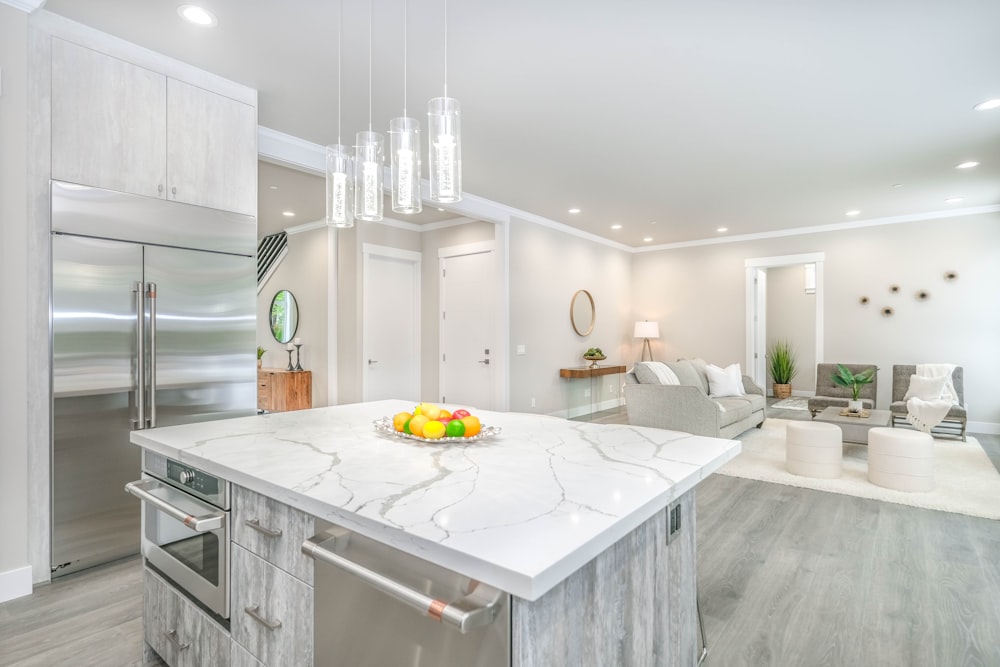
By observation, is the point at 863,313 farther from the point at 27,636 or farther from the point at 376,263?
the point at 27,636

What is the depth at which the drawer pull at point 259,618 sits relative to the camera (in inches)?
51.2

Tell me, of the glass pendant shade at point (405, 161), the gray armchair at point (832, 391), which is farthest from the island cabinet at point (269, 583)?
the gray armchair at point (832, 391)

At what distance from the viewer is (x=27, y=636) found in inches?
80.1

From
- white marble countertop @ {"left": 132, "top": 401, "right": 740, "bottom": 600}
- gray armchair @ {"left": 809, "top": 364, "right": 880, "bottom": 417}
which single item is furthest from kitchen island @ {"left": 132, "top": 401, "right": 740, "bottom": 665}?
gray armchair @ {"left": 809, "top": 364, "right": 880, "bottom": 417}

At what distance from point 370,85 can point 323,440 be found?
2.23 m

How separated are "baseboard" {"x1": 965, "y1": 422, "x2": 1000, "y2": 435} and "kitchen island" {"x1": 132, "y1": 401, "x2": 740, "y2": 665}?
6.55 m

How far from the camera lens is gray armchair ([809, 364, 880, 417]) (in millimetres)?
6070

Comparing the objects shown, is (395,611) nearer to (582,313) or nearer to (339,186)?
(339,186)

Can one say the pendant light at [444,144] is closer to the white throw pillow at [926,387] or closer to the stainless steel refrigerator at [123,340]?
the stainless steel refrigerator at [123,340]

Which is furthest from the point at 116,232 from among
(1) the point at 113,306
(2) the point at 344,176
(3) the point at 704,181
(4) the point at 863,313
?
(4) the point at 863,313

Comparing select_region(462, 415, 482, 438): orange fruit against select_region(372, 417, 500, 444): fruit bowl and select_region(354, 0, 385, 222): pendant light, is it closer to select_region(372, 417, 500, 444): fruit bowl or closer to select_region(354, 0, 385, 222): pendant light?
select_region(372, 417, 500, 444): fruit bowl

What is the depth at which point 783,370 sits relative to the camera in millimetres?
9289

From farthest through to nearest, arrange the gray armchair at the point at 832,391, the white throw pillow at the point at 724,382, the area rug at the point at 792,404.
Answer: the area rug at the point at 792,404 → the gray armchair at the point at 832,391 → the white throw pillow at the point at 724,382

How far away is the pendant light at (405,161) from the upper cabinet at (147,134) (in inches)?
71.4
